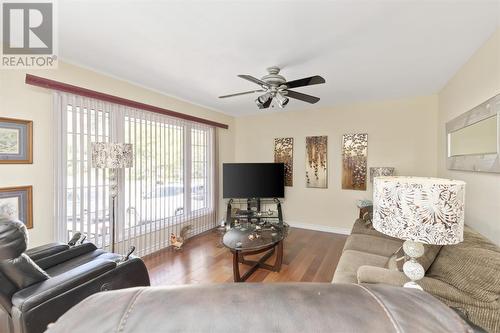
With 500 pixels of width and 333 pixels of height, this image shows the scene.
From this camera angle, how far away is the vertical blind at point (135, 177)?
2.38 m

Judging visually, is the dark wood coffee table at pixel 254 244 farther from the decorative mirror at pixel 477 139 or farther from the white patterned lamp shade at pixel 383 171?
the decorative mirror at pixel 477 139

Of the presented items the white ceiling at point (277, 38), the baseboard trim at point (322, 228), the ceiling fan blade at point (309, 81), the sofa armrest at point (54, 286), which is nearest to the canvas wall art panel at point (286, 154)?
the baseboard trim at point (322, 228)

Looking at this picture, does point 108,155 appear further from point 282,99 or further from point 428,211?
point 428,211

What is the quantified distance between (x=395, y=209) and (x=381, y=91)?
2.94 meters

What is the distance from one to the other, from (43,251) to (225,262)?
192 cm

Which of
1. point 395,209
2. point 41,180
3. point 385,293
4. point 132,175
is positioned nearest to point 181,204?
point 132,175

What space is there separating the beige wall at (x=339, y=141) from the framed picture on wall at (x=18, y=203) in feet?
11.9

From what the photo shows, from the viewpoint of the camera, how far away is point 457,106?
2568mm

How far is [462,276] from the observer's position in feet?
4.31

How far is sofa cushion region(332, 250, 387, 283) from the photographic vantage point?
177 cm

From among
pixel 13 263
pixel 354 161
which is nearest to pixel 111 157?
pixel 13 263

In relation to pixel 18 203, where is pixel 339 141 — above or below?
above

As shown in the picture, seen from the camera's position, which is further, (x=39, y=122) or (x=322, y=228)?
(x=322, y=228)

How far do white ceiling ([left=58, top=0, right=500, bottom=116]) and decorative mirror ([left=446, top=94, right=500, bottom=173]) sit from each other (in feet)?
2.05
